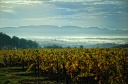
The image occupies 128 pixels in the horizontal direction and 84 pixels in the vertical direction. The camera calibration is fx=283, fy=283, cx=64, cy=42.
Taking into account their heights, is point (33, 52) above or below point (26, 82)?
above

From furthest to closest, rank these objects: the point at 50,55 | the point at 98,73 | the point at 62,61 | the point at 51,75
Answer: the point at 51,75, the point at 50,55, the point at 62,61, the point at 98,73

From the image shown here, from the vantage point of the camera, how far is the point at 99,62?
34781mm

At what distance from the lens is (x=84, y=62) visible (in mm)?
36812

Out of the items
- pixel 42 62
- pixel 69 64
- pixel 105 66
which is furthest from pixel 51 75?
pixel 105 66

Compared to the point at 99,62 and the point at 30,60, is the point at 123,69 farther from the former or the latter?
the point at 30,60

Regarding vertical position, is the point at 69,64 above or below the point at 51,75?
above

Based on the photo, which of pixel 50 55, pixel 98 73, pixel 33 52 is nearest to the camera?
pixel 98 73

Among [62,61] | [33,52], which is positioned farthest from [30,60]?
[62,61]

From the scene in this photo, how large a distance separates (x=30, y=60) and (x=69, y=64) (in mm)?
20301

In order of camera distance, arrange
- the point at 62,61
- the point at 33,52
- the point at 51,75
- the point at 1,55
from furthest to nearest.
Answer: the point at 1,55
the point at 33,52
the point at 51,75
the point at 62,61

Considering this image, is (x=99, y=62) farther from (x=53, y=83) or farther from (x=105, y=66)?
(x=53, y=83)

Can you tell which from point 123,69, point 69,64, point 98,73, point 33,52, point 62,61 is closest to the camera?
point 123,69

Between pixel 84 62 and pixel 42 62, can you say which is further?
pixel 42 62

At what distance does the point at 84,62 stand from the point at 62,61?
24.6ft
